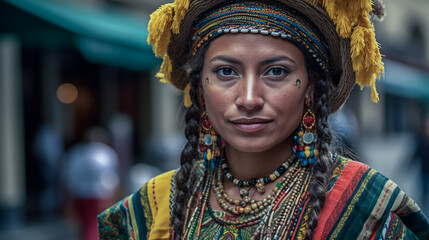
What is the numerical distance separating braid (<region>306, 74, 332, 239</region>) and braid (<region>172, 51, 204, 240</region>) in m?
0.45

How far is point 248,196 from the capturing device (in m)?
1.90

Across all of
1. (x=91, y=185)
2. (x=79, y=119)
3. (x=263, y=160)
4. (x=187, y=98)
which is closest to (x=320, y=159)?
(x=263, y=160)

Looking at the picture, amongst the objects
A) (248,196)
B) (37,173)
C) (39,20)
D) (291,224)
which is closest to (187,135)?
(248,196)

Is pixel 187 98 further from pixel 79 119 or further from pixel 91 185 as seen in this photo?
A: pixel 79 119

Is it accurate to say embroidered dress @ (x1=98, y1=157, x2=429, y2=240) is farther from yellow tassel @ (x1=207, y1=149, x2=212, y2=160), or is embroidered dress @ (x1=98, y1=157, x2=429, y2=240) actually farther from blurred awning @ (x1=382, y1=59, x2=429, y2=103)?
blurred awning @ (x1=382, y1=59, x2=429, y2=103)

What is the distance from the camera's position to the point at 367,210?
67.7 inches

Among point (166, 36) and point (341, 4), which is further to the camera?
point (166, 36)

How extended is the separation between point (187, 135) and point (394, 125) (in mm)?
20493

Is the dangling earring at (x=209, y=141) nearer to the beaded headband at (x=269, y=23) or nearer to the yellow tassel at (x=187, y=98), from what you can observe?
the yellow tassel at (x=187, y=98)

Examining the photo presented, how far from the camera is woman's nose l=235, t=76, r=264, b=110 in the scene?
1730 mm

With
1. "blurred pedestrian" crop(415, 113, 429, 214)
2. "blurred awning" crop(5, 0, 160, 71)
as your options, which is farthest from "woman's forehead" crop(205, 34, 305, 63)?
"blurred pedestrian" crop(415, 113, 429, 214)

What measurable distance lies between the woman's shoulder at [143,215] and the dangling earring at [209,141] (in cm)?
21

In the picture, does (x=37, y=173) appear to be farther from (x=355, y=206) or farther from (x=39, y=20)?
(x=355, y=206)

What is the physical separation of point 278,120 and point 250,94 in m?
0.13
